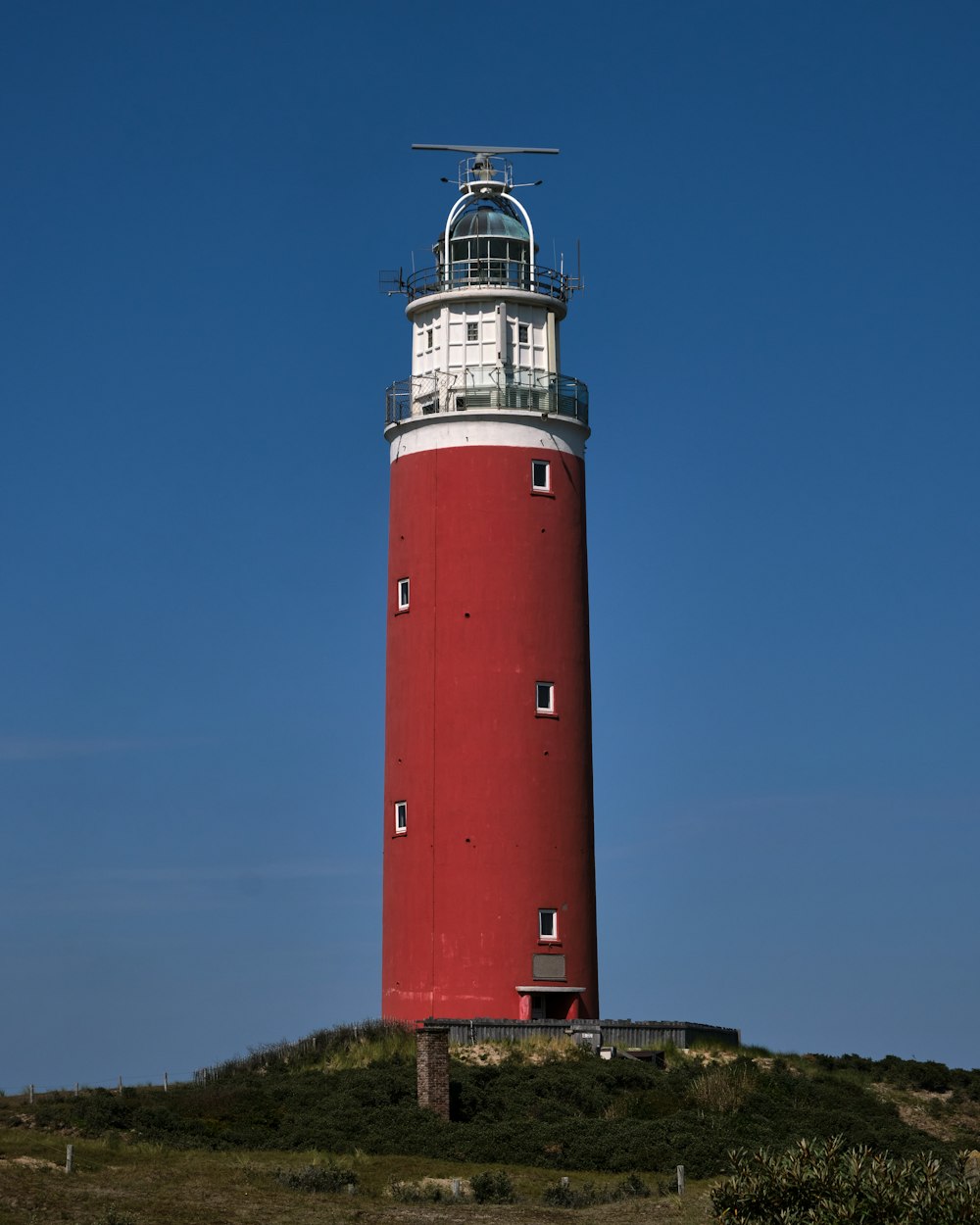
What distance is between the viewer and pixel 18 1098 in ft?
127

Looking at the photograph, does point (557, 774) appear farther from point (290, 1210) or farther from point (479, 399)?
point (290, 1210)

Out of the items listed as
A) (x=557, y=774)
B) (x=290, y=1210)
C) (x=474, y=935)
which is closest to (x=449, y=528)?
(x=557, y=774)

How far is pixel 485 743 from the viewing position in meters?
43.0

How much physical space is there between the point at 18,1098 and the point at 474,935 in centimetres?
1008

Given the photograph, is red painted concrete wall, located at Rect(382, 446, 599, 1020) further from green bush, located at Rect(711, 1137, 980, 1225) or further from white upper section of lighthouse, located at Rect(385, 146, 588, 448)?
green bush, located at Rect(711, 1137, 980, 1225)

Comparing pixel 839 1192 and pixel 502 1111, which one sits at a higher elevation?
pixel 502 1111

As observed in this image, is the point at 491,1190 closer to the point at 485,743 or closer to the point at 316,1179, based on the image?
the point at 316,1179

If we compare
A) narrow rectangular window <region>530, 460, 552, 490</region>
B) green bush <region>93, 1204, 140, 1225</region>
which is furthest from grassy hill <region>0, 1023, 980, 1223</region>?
narrow rectangular window <region>530, 460, 552, 490</region>

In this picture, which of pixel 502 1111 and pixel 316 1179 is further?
pixel 502 1111

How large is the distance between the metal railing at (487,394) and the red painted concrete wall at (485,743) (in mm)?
1135

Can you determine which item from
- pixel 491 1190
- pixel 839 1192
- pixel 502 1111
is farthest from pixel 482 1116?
pixel 839 1192

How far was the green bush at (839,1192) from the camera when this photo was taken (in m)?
24.3

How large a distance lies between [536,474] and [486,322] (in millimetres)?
4034

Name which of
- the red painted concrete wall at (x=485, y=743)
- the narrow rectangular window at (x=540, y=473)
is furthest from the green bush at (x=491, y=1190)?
the narrow rectangular window at (x=540, y=473)
